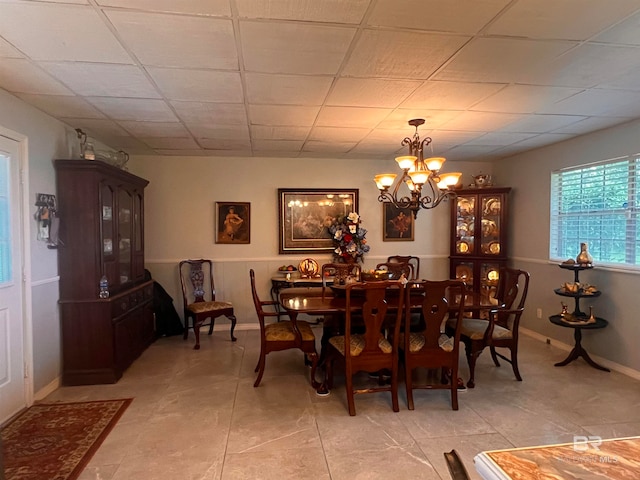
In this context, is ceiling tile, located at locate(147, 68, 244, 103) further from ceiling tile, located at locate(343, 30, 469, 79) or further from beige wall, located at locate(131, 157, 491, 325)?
beige wall, located at locate(131, 157, 491, 325)

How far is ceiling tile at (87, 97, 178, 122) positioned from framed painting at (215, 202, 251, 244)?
1.93 metres

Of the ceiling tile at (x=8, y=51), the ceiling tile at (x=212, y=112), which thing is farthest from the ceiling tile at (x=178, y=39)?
the ceiling tile at (x=212, y=112)

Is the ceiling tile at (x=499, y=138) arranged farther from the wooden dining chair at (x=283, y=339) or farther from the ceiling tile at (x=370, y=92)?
the wooden dining chair at (x=283, y=339)

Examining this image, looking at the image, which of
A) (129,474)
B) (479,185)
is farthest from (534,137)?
(129,474)

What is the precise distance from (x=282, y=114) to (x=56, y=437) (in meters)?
2.95

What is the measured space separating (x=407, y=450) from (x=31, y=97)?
146 inches

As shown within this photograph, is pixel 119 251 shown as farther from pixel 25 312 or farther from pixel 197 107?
pixel 197 107

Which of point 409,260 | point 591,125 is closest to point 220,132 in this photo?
point 409,260

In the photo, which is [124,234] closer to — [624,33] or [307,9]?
[307,9]

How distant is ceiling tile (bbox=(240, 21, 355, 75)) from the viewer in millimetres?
1904

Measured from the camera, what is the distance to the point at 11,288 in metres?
2.80

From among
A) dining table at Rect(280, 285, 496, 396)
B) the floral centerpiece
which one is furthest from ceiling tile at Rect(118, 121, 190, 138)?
the floral centerpiece

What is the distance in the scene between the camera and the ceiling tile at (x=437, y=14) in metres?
1.70

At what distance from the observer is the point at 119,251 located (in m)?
3.91
